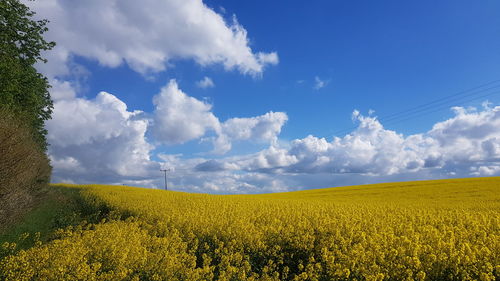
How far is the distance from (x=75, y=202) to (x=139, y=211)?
1277cm

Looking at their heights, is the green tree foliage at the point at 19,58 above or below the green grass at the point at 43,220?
above

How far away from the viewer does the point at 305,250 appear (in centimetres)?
926

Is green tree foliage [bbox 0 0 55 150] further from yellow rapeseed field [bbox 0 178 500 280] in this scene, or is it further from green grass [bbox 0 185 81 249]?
yellow rapeseed field [bbox 0 178 500 280]

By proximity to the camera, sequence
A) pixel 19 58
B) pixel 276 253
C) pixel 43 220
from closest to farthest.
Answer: pixel 276 253 → pixel 43 220 → pixel 19 58

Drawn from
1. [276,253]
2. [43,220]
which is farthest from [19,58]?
[276,253]

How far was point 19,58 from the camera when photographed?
25812 mm

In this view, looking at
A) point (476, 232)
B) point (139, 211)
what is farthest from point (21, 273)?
point (476, 232)

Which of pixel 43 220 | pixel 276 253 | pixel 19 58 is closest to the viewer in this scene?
pixel 276 253

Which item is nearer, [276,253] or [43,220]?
[276,253]

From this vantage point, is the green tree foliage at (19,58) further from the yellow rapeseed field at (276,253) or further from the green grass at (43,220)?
the yellow rapeseed field at (276,253)

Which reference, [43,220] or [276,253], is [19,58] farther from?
[276,253]

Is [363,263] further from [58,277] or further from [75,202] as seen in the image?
[75,202]

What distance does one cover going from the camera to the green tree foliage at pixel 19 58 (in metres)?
21.6

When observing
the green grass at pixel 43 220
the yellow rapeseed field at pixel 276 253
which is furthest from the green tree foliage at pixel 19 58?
the yellow rapeseed field at pixel 276 253
